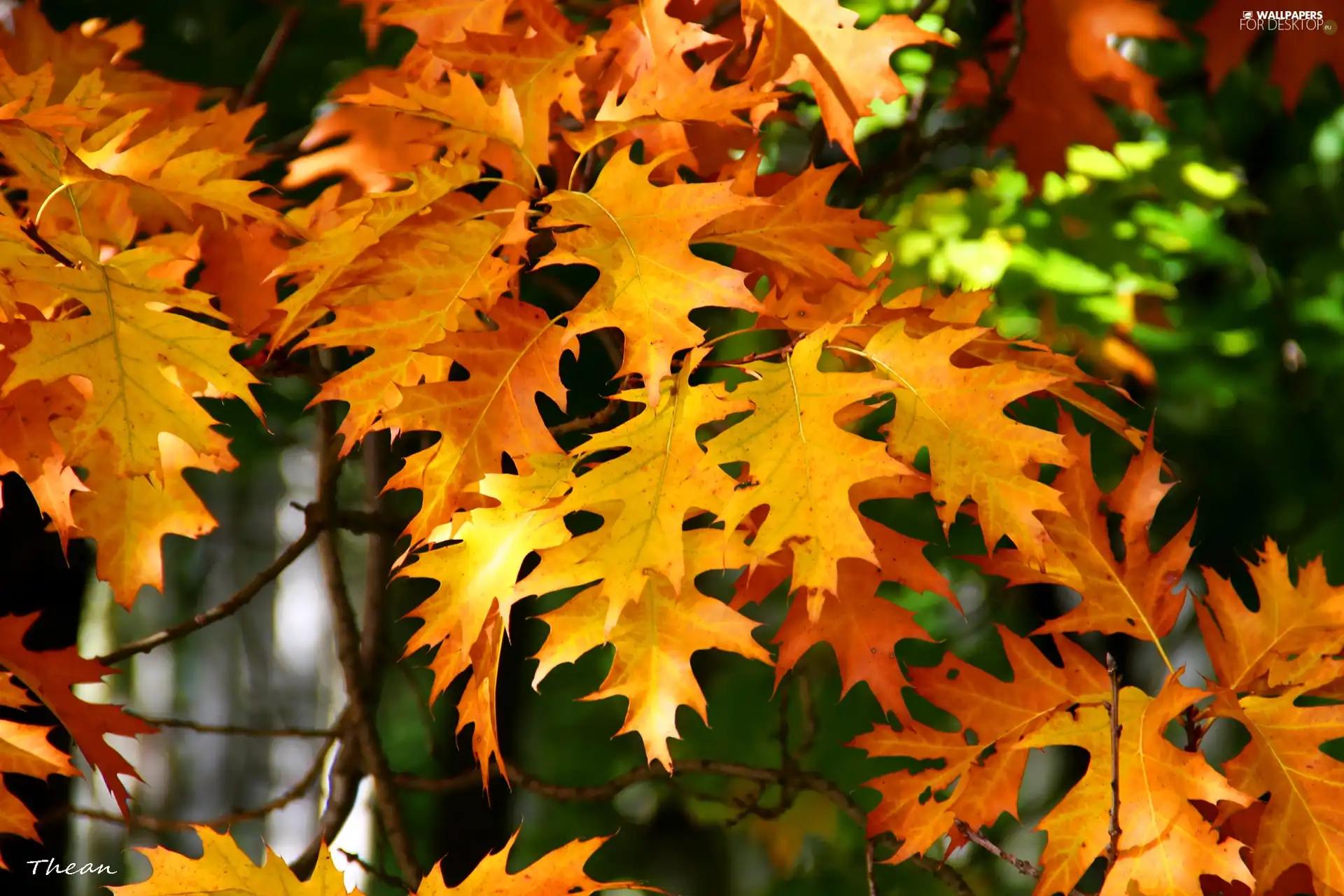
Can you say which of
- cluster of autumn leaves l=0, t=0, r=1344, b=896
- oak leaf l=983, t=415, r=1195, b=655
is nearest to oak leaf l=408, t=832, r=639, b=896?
cluster of autumn leaves l=0, t=0, r=1344, b=896

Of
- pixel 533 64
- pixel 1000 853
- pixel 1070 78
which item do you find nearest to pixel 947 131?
pixel 1070 78

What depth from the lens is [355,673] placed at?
0.99m

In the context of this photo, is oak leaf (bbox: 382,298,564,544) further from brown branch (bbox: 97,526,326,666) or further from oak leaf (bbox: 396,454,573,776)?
brown branch (bbox: 97,526,326,666)

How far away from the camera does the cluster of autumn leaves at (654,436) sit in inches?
24.3

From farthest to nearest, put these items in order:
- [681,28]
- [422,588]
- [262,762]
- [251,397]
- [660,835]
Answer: [262,762], [660,835], [422,588], [681,28], [251,397]

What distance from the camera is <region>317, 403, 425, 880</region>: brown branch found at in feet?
3.06

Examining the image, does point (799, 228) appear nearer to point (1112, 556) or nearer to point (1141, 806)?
point (1112, 556)

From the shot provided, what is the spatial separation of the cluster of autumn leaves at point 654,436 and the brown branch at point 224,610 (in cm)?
6

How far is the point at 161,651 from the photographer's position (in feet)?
18.1

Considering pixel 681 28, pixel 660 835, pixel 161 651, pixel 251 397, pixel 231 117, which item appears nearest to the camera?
pixel 251 397

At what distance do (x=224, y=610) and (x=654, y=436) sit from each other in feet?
1.40

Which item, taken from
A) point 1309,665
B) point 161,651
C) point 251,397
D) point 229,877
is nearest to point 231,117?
point 251,397

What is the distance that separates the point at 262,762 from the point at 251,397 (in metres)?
6.12

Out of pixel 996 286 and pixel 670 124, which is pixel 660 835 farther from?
pixel 670 124
